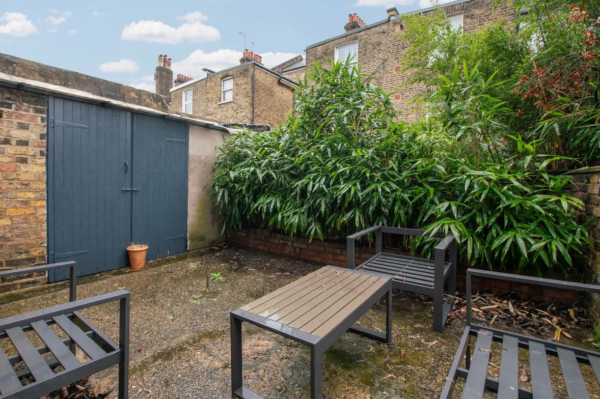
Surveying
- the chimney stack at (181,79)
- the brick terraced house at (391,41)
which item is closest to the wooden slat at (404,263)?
the brick terraced house at (391,41)

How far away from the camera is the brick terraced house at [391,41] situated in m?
9.23

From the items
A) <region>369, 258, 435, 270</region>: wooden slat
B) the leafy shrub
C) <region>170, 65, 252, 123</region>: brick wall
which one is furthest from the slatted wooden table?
<region>170, 65, 252, 123</region>: brick wall

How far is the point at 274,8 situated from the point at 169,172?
5.83 m

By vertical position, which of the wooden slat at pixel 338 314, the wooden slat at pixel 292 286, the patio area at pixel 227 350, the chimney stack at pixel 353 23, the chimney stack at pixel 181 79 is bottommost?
the patio area at pixel 227 350

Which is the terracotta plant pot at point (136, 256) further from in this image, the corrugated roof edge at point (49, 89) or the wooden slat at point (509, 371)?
the wooden slat at point (509, 371)

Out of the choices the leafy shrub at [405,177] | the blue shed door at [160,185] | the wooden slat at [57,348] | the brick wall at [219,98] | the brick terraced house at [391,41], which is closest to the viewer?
the wooden slat at [57,348]

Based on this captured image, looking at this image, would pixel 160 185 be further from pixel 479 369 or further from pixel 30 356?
pixel 479 369

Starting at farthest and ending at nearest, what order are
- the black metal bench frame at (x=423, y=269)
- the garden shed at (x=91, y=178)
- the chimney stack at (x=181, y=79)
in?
1. the chimney stack at (x=181, y=79)
2. the garden shed at (x=91, y=178)
3. the black metal bench frame at (x=423, y=269)

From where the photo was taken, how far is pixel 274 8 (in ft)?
25.1

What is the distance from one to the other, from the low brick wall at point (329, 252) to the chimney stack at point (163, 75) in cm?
1154

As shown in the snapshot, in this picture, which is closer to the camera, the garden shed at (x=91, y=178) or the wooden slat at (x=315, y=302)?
the wooden slat at (x=315, y=302)

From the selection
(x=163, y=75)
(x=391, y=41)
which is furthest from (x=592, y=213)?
(x=163, y=75)

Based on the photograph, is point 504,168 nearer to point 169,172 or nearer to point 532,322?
point 532,322

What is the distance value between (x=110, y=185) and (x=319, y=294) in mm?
3377
